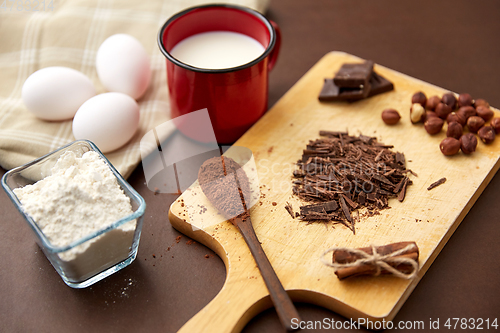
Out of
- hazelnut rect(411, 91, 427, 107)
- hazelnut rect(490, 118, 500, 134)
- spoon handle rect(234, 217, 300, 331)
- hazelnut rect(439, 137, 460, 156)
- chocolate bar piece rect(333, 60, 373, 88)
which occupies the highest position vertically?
chocolate bar piece rect(333, 60, 373, 88)

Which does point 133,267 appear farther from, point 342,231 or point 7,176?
point 342,231

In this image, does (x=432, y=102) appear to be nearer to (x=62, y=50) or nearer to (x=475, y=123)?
(x=475, y=123)

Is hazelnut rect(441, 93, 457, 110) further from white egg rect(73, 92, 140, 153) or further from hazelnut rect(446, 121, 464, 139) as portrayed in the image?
white egg rect(73, 92, 140, 153)

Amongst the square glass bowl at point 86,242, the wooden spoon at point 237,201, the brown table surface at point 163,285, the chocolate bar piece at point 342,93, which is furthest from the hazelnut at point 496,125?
the square glass bowl at point 86,242

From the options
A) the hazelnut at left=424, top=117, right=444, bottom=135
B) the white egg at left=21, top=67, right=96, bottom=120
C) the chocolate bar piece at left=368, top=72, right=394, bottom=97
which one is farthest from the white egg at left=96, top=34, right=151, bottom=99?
the hazelnut at left=424, top=117, right=444, bottom=135

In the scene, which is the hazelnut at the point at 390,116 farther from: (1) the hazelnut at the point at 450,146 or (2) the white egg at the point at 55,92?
(2) the white egg at the point at 55,92

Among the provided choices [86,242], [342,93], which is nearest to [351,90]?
[342,93]
